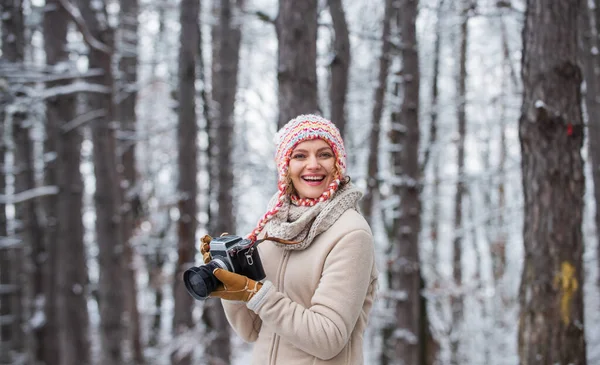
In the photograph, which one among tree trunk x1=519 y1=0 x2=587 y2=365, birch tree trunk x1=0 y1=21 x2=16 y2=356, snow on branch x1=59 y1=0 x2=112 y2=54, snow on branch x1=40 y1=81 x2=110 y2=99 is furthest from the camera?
birch tree trunk x1=0 y1=21 x2=16 y2=356

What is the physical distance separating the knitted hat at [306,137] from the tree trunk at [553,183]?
8.09 ft

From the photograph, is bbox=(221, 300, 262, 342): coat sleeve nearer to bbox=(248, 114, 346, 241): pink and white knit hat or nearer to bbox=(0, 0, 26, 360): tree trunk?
bbox=(248, 114, 346, 241): pink and white knit hat

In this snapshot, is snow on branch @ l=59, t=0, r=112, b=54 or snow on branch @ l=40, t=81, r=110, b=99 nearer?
snow on branch @ l=59, t=0, r=112, b=54

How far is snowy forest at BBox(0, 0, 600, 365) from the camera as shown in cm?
446

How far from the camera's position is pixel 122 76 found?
12.5m

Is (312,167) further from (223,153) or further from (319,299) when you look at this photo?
(223,153)

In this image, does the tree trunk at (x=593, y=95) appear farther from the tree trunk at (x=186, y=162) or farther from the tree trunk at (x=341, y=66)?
the tree trunk at (x=186, y=162)

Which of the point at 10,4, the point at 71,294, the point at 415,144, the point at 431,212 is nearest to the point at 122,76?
the point at 10,4

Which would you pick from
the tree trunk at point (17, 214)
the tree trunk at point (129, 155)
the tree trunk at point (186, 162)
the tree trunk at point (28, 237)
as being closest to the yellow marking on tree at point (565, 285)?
the tree trunk at point (186, 162)

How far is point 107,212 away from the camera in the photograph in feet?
24.4

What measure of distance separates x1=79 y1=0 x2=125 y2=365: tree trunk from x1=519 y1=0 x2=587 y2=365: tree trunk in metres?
4.87

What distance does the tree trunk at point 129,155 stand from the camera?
10.8 metres

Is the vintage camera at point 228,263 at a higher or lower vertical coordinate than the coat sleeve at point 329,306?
higher

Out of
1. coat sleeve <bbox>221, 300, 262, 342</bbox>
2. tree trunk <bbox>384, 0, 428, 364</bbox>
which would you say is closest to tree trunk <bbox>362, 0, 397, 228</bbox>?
tree trunk <bbox>384, 0, 428, 364</bbox>
